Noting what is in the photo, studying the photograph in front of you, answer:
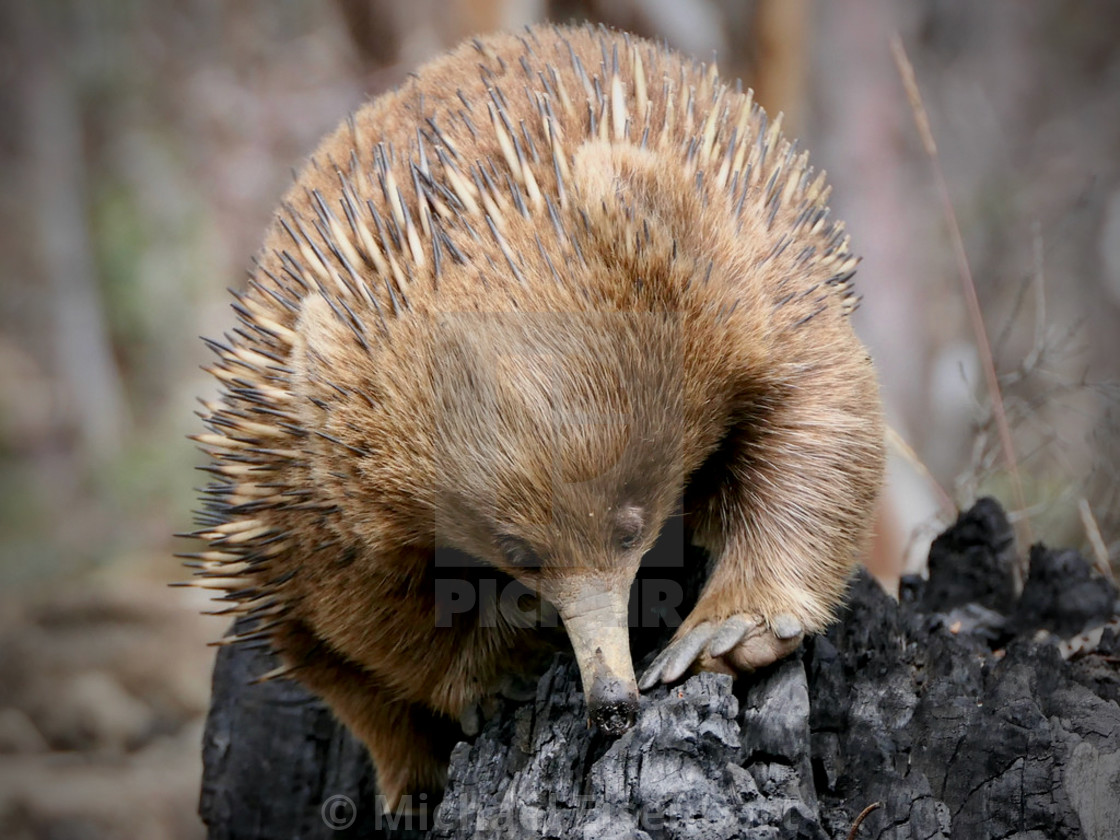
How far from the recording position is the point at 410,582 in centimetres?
197

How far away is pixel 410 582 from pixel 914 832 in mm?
918

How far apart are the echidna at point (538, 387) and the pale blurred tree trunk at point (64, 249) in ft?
19.9

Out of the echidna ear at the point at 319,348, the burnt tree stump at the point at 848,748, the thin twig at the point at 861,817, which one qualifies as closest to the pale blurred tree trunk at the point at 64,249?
the echidna ear at the point at 319,348

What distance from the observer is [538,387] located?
1.57 meters

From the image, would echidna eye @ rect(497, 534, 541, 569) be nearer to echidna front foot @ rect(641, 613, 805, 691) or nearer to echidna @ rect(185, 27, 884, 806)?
echidna @ rect(185, 27, 884, 806)

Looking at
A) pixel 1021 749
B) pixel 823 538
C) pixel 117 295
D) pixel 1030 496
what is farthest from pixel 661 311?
pixel 117 295

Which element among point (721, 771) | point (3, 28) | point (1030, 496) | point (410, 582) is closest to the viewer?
point (721, 771)

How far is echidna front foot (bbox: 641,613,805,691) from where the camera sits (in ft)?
6.14

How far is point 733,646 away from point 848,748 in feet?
0.89

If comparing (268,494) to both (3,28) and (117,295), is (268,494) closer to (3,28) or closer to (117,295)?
(117,295)

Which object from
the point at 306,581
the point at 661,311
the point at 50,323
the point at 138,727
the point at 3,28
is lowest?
the point at 138,727

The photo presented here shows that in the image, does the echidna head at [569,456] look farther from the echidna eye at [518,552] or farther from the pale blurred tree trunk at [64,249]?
the pale blurred tree trunk at [64,249]

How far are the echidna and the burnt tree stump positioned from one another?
5.0 inches

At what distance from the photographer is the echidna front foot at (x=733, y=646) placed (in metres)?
1.87
